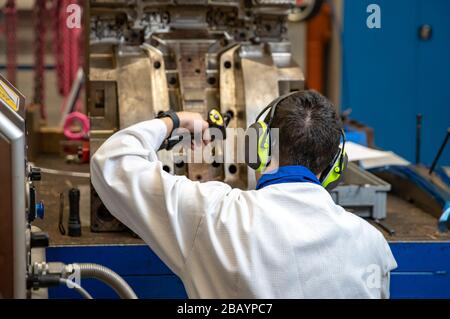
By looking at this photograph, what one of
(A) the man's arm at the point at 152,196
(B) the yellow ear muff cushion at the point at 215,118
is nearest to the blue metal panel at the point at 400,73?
(B) the yellow ear muff cushion at the point at 215,118

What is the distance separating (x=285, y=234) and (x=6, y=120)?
2.00 ft

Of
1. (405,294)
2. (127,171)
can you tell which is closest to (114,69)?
(127,171)

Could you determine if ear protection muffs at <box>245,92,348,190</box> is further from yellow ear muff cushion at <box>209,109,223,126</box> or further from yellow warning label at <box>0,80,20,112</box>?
yellow warning label at <box>0,80,20,112</box>

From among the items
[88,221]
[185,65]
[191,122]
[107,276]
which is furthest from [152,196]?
[185,65]

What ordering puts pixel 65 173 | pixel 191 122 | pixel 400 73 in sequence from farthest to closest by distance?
pixel 400 73
pixel 65 173
pixel 191 122

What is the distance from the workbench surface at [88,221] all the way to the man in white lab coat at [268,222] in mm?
548

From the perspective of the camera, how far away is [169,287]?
2451 mm

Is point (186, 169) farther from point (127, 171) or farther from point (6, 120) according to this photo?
point (6, 120)

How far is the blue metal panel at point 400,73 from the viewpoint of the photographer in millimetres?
5395

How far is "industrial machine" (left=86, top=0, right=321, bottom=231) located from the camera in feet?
Answer: 8.84

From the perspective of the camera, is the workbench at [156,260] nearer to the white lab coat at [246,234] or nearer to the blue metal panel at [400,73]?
the white lab coat at [246,234]

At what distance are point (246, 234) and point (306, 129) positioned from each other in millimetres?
273

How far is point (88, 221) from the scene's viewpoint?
2.66 metres

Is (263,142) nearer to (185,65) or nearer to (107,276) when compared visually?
(107,276)
